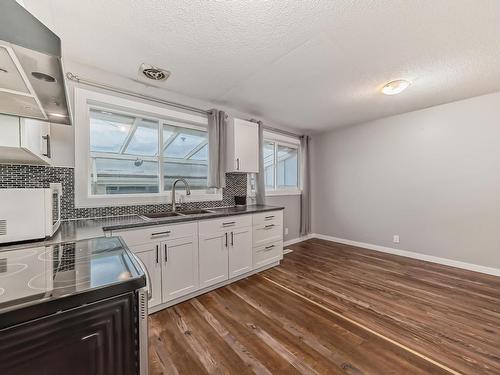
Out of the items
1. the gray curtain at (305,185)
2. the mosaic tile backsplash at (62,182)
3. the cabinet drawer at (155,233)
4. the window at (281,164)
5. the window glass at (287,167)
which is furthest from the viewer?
the gray curtain at (305,185)

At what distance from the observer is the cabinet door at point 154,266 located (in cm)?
192

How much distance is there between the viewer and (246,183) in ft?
11.6

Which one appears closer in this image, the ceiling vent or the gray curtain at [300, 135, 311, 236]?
the ceiling vent

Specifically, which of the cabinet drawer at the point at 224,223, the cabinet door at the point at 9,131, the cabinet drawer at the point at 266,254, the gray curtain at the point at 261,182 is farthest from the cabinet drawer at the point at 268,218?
the cabinet door at the point at 9,131

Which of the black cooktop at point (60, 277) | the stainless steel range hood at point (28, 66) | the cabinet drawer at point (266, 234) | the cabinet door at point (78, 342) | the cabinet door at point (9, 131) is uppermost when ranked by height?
the stainless steel range hood at point (28, 66)

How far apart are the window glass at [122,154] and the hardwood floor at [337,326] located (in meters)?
1.46

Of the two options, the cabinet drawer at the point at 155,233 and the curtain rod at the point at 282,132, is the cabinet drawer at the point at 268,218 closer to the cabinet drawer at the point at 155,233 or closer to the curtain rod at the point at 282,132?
the cabinet drawer at the point at 155,233

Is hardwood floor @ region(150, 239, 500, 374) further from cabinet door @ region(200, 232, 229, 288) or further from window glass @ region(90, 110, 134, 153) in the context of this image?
window glass @ region(90, 110, 134, 153)

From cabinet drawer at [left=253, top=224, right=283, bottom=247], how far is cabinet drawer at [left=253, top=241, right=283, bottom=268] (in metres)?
0.06

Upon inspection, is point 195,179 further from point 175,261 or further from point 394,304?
point 394,304

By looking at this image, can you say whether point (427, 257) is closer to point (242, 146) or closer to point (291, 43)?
point (242, 146)

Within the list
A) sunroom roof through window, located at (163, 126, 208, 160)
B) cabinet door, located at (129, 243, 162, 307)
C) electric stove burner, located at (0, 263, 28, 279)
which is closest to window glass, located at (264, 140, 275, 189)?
sunroom roof through window, located at (163, 126, 208, 160)

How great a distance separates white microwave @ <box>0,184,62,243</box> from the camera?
1197 millimetres

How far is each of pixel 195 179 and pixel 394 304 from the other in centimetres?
276
